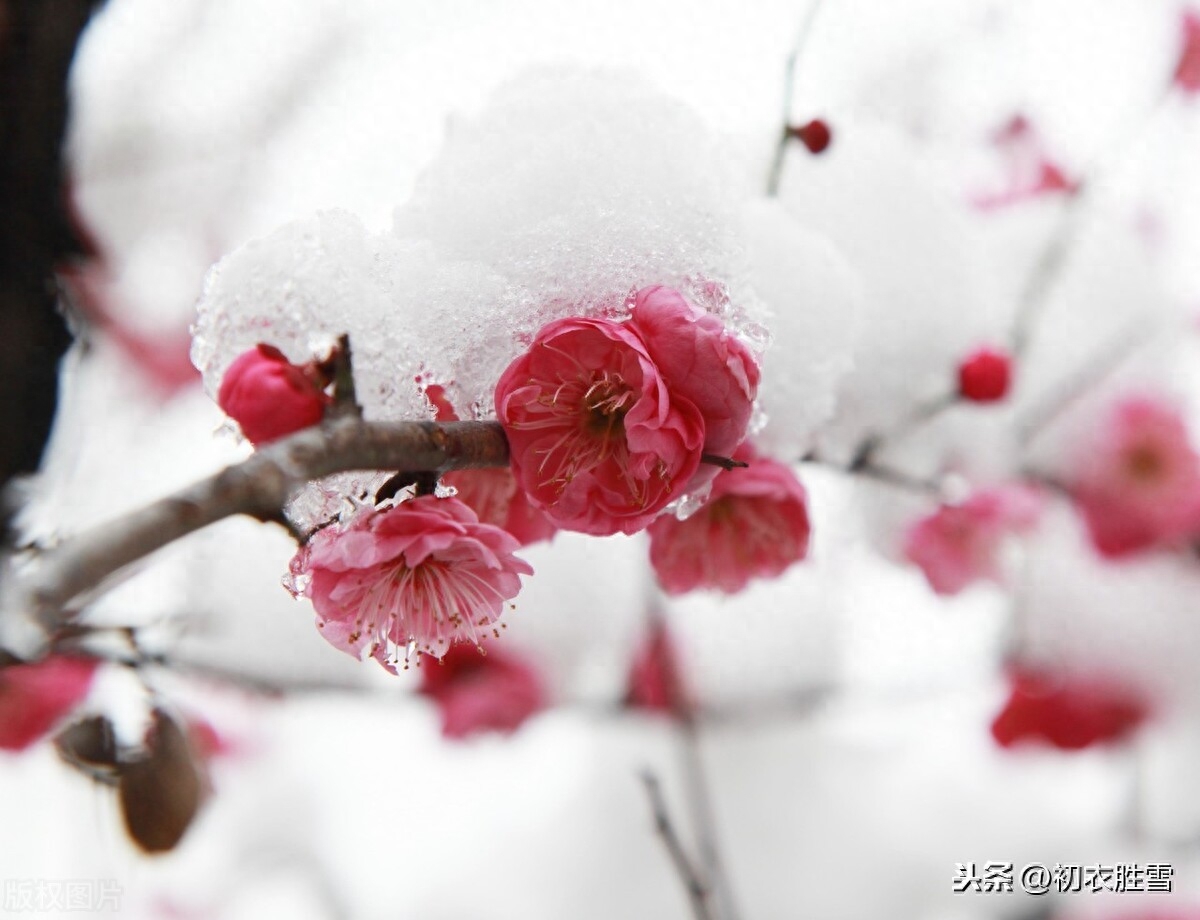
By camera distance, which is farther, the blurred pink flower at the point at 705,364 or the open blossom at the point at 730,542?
the open blossom at the point at 730,542

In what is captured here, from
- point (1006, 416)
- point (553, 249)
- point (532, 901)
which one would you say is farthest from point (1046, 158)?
point (532, 901)

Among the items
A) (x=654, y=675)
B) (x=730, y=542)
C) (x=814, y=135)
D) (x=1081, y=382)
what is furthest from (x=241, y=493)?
(x=654, y=675)

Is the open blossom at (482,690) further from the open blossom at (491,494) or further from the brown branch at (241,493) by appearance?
the brown branch at (241,493)

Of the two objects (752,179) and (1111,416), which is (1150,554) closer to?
(1111,416)

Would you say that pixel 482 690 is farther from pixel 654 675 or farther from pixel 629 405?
pixel 629 405

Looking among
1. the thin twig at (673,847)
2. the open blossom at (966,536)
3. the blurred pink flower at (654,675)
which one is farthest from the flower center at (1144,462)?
the thin twig at (673,847)

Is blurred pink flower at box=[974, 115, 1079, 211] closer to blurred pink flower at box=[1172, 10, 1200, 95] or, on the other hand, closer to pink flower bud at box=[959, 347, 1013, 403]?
blurred pink flower at box=[1172, 10, 1200, 95]
